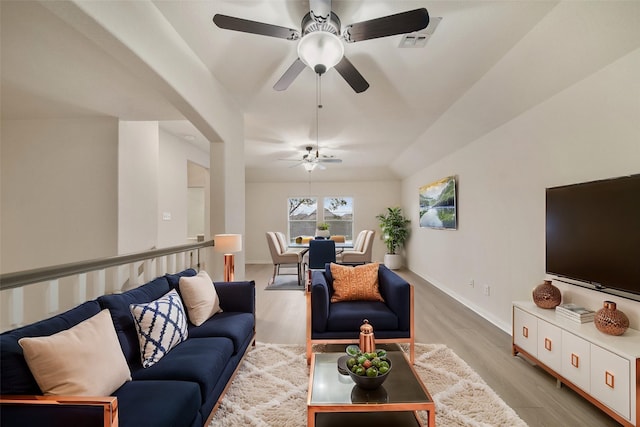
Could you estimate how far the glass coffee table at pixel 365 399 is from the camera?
143 centimetres

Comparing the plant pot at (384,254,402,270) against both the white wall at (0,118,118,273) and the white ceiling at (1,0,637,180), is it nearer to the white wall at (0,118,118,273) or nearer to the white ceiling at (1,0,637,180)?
the white ceiling at (1,0,637,180)

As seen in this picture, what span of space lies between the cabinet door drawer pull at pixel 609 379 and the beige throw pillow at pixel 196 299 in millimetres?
2698

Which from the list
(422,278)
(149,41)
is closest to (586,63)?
(149,41)

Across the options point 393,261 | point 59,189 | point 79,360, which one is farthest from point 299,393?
point 393,261

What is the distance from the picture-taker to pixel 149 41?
2008 mm

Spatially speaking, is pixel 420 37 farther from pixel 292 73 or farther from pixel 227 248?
pixel 227 248

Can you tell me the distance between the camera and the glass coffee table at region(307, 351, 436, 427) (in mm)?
1430

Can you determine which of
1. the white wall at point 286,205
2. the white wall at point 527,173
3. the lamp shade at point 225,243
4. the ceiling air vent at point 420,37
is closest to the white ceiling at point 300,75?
the ceiling air vent at point 420,37

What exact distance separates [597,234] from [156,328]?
3.00m

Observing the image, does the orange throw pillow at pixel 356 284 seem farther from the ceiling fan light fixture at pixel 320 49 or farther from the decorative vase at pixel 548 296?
the ceiling fan light fixture at pixel 320 49

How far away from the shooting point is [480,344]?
9.30 ft

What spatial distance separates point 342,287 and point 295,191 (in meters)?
5.78

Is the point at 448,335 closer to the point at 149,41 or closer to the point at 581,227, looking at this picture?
the point at 581,227

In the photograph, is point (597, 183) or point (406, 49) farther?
point (406, 49)
